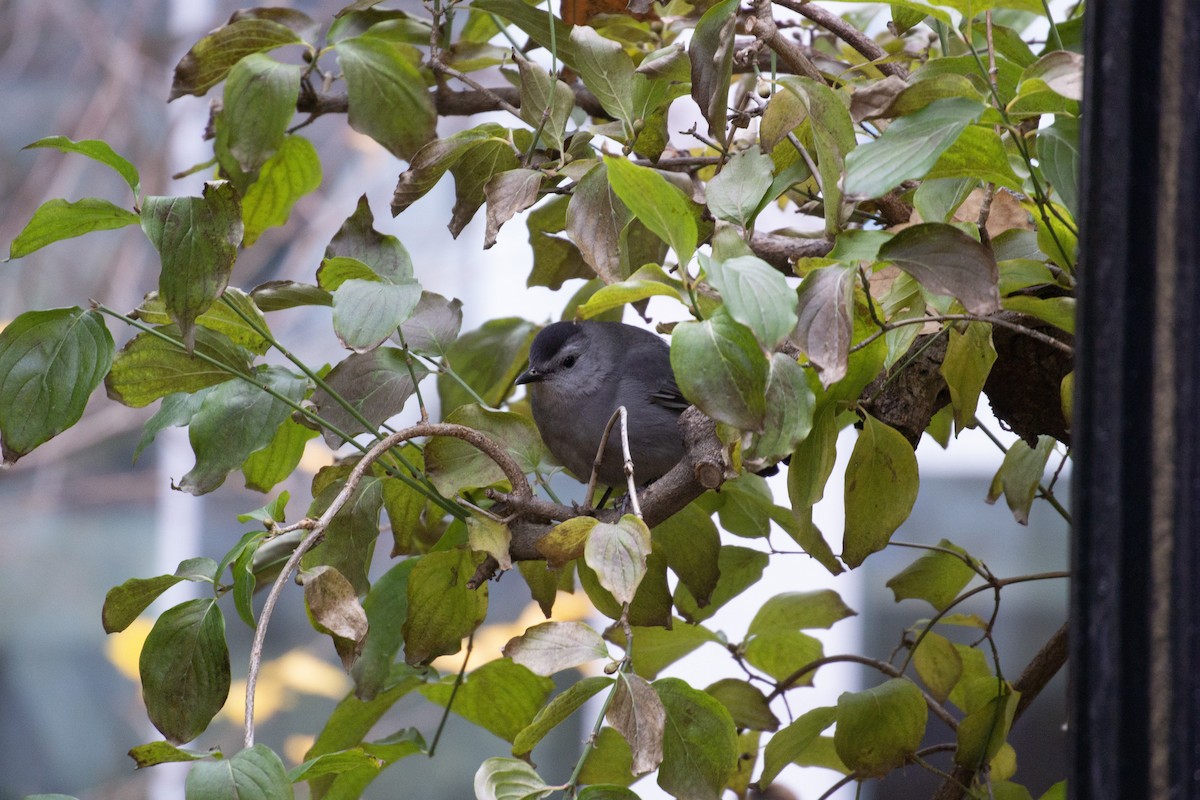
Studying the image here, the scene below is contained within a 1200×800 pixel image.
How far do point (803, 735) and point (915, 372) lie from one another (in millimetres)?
274

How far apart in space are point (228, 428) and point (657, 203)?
0.36 metres

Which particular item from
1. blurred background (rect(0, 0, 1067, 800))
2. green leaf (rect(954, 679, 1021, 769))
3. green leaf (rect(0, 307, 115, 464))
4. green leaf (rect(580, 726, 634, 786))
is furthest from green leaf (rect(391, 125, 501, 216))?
blurred background (rect(0, 0, 1067, 800))

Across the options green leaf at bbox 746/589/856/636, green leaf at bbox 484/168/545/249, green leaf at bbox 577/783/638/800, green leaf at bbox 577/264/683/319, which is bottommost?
green leaf at bbox 577/783/638/800

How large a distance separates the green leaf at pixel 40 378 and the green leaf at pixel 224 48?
0.29 metres

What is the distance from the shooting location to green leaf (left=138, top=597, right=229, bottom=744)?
0.63 metres

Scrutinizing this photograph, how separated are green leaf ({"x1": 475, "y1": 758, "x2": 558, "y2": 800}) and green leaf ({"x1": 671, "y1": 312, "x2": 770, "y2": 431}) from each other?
22 centimetres

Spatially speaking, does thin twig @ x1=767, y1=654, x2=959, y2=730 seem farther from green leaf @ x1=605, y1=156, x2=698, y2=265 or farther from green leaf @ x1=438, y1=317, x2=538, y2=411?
green leaf @ x1=605, y1=156, x2=698, y2=265

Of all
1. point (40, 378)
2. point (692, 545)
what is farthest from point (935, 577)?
point (40, 378)

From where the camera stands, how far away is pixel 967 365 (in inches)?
26.1

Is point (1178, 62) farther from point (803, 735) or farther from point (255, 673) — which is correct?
point (803, 735)

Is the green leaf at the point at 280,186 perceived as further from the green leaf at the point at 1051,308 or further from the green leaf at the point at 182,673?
the green leaf at the point at 1051,308

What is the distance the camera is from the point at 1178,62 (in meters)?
0.33

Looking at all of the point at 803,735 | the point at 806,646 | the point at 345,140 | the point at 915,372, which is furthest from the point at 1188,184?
the point at 345,140

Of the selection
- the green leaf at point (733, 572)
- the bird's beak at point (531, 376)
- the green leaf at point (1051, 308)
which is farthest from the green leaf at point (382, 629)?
the bird's beak at point (531, 376)
